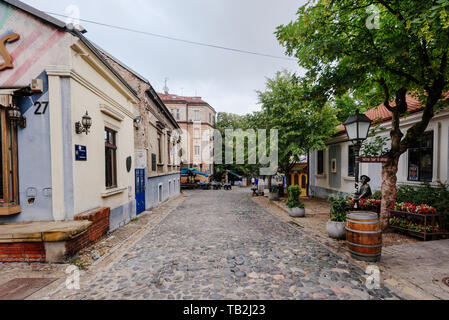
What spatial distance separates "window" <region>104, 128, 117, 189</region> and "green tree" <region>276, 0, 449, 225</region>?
6.33 metres

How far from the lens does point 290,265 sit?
4.32m

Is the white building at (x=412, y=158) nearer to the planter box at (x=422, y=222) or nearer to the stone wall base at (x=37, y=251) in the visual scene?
the planter box at (x=422, y=222)

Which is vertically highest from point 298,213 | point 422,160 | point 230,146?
point 230,146

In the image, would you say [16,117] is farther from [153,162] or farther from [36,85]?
[153,162]

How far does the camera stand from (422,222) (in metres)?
6.03

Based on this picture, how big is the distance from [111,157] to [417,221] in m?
10.0

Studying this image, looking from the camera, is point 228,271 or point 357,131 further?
point 357,131

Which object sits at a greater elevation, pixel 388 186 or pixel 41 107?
pixel 41 107

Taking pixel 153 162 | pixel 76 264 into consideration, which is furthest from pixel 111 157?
pixel 153 162

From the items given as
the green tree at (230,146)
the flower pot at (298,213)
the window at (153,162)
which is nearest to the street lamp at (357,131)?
the flower pot at (298,213)

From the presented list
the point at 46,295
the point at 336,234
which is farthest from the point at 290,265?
the point at 46,295

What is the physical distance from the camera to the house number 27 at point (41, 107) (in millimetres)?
4754

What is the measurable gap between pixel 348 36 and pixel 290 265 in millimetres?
5971

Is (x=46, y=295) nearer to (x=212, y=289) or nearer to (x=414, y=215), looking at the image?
(x=212, y=289)
